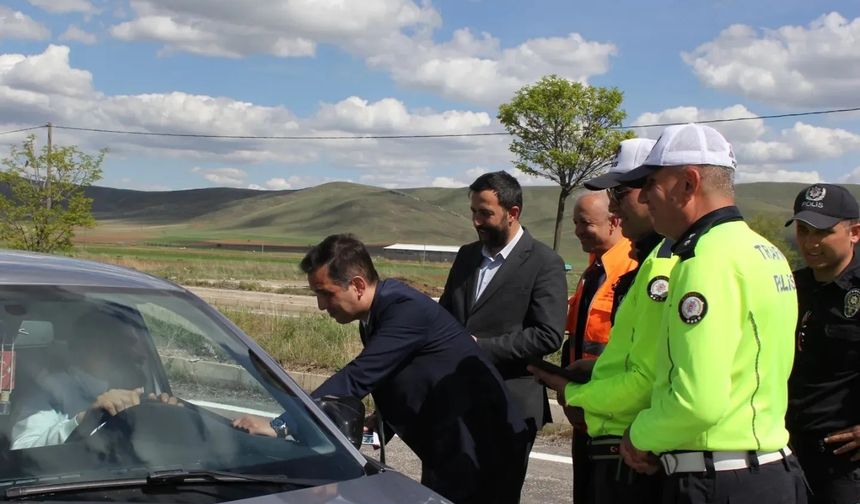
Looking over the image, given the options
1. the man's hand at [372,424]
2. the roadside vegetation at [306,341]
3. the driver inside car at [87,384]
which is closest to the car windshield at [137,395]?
the driver inside car at [87,384]

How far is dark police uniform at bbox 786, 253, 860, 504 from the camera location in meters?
3.49

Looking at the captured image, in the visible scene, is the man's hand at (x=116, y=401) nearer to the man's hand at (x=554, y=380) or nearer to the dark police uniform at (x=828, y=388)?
the man's hand at (x=554, y=380)

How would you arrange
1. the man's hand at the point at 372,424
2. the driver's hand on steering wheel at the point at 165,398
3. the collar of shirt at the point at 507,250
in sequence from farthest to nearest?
1. the collar of shirt at the point at 507,250
2. the man's hand at the point at 372,424
3. the driver's hand on steering wheel at the point at 165,398

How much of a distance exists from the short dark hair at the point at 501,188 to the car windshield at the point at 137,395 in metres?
1.67

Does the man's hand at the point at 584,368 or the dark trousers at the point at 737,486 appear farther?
the man's hand at the point at 584,368

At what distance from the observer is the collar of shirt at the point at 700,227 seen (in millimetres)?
2535

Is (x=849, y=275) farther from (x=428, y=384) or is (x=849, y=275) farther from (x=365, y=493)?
(x=365, y=493)

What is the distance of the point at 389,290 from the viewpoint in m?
3.50

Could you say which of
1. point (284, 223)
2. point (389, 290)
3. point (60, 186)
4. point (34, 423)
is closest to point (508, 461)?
point (389, 290)

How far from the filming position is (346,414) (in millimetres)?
3055

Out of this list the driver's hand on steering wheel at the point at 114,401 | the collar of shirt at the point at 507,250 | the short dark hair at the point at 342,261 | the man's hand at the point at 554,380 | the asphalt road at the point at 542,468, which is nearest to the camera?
the driver's hand on steering wheel at the point at 114,401

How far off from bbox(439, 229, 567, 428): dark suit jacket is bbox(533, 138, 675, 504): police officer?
35.3 inches

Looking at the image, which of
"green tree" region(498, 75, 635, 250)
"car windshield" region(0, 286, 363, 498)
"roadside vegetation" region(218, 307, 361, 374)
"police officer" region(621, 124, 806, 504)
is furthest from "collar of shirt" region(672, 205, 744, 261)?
"green tree" region(498, 75, 635, 250)

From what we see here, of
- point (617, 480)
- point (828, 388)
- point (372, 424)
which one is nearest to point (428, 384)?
point (372, 424)
